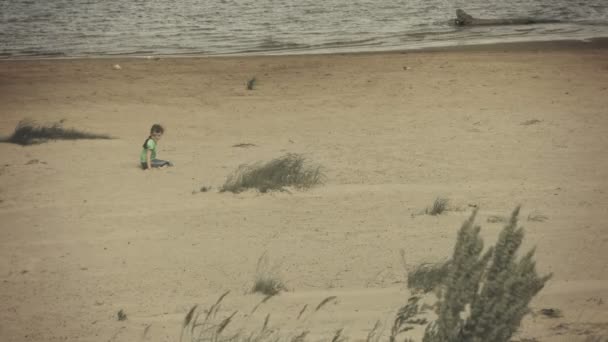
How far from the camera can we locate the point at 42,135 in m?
10.5

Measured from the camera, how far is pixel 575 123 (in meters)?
10.6

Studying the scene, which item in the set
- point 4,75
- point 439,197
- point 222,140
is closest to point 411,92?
point 222,140

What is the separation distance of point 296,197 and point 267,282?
7.40 ft

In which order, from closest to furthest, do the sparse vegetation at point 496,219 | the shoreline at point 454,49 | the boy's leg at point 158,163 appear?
the sparse vegetation at point 496,219 < the boy's leg at point 158,163 < the shoreline at point 454,49

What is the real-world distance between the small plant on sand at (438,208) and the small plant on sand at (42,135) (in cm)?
523

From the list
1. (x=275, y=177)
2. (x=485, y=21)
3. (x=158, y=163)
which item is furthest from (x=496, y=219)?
(x=485, y=21)

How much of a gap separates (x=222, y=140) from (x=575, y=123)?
4660 millimetres

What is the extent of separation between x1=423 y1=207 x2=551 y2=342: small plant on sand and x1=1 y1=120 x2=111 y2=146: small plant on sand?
757cm

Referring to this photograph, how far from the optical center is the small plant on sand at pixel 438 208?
278 inches

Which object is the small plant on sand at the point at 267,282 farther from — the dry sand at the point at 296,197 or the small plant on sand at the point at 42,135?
the small plant on sand at the point at 42,135

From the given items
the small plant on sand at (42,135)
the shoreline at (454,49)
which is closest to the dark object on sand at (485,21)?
the shoreline at (454,49)

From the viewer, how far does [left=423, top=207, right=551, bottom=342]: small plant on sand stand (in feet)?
12.5

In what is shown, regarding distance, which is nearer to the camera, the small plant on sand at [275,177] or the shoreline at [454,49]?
the small plant on sand at [275,177]

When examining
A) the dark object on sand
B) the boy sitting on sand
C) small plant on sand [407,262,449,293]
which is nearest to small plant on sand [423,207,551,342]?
small plant on sand [407,262,449,293]
